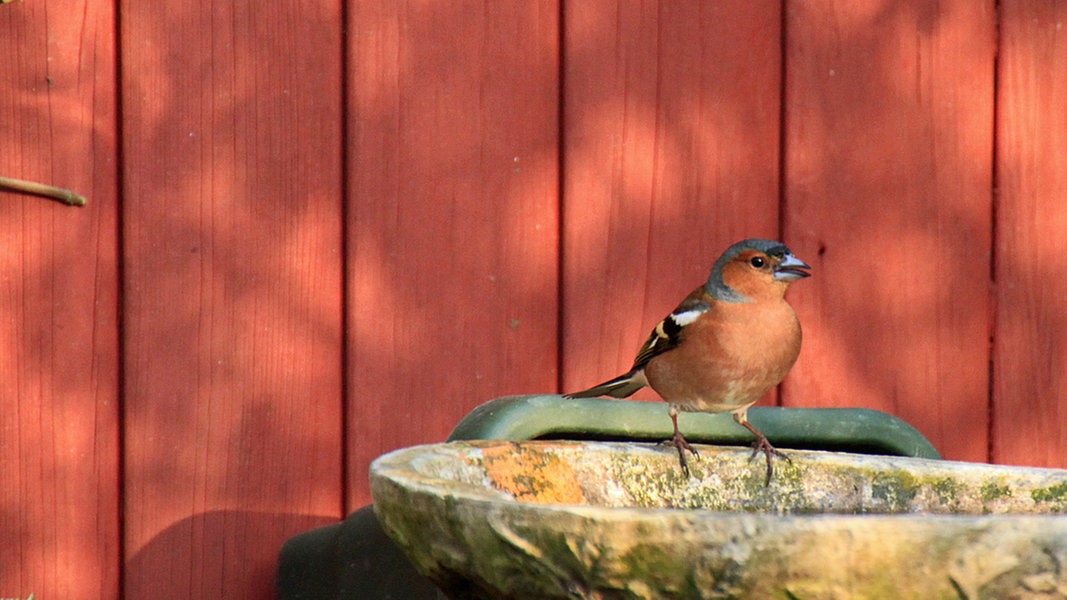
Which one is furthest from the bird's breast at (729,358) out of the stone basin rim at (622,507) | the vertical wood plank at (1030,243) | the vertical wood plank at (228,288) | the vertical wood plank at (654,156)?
the vertical wood plank at (228,288)

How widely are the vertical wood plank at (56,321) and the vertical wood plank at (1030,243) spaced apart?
6.47ft

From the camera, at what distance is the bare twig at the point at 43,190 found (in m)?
2.55

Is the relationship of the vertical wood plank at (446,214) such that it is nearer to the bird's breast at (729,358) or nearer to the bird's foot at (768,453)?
the bird's breast at (729,358)

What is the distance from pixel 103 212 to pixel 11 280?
0.75ft

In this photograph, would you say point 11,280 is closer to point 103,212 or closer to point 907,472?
point 103,212

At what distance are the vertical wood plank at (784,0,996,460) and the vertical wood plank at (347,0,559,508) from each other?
0.59 meters

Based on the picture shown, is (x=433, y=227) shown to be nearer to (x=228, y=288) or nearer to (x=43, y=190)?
(x=228, y=288)

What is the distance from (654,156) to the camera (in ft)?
9.34

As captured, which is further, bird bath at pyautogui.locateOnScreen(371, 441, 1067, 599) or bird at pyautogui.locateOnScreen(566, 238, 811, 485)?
bird at pyautogui.locateOnScreen(566, 238, 811, 485)

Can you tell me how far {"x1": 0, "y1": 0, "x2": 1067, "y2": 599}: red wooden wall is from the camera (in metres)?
2.62

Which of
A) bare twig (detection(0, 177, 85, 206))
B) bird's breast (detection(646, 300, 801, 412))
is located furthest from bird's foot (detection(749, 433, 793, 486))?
bare twig (detection(0, 177, 85, 206))

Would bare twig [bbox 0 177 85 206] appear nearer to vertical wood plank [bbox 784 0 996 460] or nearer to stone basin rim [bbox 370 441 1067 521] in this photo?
stone basin rim [bbox 370 441 1067 521]

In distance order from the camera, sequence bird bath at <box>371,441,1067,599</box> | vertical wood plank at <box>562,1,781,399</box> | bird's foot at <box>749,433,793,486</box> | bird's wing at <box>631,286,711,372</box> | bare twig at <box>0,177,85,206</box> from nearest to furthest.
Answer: bird bath at <box>371,441,1067,599</box> → bird's foot at <box>749,433,793,486</box> → bare twig at <box>0,177,85,206</box> → bird's wing at <box>631,286,711,372</box> → vertical wood plank at <box>562,1,781,399</box>

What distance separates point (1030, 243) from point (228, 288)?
1.80m
